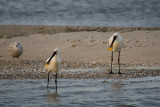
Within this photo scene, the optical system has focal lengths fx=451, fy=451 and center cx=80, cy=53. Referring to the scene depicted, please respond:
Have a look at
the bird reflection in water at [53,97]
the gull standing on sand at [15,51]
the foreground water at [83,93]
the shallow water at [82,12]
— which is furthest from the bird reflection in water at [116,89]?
the shallow water at [82,12]

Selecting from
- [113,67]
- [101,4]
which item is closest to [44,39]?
[113,67]

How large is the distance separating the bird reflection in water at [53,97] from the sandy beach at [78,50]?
1854 mm

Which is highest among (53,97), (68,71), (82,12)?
(82,12)

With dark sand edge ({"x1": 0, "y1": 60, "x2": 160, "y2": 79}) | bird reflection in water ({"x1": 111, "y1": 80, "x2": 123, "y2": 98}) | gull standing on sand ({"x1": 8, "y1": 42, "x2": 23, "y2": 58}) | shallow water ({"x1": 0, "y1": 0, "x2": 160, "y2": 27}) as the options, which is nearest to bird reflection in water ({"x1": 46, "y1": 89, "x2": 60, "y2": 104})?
bird reflection in water ({"x1": 111, "y1": 80, "x2": 123, "y2": 98})

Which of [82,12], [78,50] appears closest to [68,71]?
[78,50]

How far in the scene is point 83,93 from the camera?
36.6 ft

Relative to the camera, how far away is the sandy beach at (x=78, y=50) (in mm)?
13716

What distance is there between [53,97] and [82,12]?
17.6 metres

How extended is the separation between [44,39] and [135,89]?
25.2 feet

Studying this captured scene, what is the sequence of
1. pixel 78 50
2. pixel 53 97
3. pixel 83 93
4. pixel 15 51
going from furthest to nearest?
pixel 78 50, pixel 15 51, pixel 83 93, pixel 53 97

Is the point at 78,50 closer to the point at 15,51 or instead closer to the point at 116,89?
the point at 15,51

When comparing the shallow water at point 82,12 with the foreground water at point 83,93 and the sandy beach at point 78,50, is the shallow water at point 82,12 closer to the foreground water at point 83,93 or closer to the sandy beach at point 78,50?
the sandy beach at point 78,50

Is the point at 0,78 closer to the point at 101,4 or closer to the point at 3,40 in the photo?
the point at 3,40

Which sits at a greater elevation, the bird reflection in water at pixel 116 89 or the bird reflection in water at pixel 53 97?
the bird reflection in water at pixel 116 89
